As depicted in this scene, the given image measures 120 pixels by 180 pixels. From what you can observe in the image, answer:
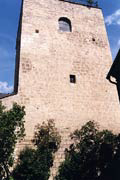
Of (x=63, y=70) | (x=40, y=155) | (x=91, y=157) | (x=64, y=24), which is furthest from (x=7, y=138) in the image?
(x=64, y=24)

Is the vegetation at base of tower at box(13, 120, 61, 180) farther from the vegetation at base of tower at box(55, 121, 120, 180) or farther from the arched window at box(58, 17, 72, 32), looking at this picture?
the arched window at box(58, 17, 72, 32)

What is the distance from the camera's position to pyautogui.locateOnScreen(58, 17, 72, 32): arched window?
1278 cm

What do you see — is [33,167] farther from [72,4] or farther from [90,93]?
[72,4]

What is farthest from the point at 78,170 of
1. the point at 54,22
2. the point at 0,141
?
the point at 54,22

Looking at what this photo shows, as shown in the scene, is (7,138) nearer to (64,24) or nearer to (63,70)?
(63,70)

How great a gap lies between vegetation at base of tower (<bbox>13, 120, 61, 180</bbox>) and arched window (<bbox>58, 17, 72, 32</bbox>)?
6979 millimetres

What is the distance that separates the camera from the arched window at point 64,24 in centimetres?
1278

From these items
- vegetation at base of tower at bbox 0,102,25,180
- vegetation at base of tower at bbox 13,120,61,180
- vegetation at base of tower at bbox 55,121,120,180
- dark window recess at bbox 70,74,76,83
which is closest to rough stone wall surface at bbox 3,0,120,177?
dark window recess at bbox 70,74,76,83

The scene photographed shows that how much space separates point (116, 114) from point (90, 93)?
1.91 m

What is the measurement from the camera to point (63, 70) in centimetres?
1089

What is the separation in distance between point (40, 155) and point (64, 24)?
919 centimetres

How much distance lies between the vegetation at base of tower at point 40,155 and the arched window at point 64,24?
22.9 feet

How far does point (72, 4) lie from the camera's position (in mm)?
14109

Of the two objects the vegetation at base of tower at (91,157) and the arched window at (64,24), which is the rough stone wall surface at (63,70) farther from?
the vegetation at base of tower at (91,157)
